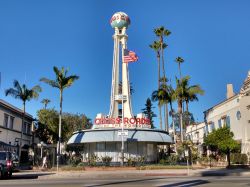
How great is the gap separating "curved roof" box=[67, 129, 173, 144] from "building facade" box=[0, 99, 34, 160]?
38.0ft

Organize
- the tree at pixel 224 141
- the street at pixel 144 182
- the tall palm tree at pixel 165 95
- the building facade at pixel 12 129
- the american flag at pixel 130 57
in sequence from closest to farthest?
the street at pixel 144 182 < the american flag at pixel 130 57 < the tree at pixel 224 141 < the building facade at pixel 12 129 < the tall palm tree at pixel 165 95

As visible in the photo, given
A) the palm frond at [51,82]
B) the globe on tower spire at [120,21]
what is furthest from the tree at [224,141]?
the palm frond at [51,82]

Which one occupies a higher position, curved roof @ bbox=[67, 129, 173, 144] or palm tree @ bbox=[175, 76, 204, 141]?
palm tree @ bbox=[175, 76, 204, 141]

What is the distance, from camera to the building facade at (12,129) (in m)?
45.9

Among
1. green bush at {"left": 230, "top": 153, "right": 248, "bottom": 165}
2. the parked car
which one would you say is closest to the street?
the parked car

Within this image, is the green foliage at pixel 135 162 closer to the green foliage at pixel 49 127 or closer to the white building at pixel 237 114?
the white building at pixel 237 114

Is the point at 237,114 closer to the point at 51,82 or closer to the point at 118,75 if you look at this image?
the point at 118,75

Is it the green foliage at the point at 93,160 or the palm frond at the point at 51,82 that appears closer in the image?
the green foliage at the point at 93,160

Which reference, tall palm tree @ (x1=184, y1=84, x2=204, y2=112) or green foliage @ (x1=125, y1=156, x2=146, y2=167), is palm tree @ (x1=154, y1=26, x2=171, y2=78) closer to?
tall palm tree @ (x1=184, y1=84, x2=204, y2=112)

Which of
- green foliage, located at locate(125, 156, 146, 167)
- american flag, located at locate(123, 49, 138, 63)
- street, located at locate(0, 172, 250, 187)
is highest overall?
american flag, located at locate(123, 49, 138, 63)

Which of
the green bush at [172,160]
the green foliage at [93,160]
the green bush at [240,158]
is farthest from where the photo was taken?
the green bush at [240,158]

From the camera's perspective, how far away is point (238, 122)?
45375 millimetres

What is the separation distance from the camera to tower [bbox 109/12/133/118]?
4338 centimetres

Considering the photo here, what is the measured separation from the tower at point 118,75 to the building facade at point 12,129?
14.3 metres
